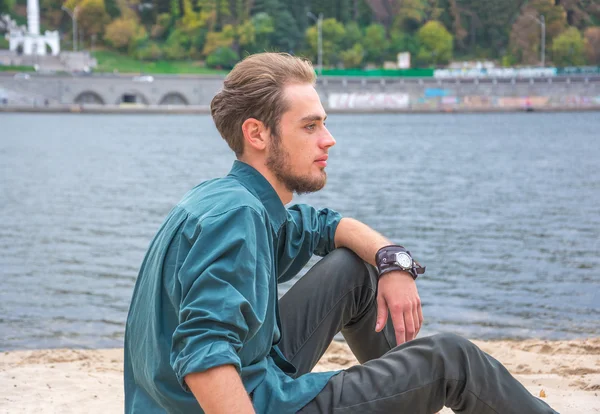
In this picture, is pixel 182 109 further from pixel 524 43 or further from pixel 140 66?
pixel 524 43

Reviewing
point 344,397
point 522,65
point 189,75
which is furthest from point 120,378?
point 522,65

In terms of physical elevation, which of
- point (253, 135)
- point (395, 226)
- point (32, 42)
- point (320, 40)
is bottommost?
point (395, 226)

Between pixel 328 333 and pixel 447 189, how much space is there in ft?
59.1

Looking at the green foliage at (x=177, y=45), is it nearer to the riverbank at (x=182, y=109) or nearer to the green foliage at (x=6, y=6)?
the riverbank at (x=182, y=109)

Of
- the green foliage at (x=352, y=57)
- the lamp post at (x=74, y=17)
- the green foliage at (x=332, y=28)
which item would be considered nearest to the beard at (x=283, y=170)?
the green foliage at (x=332, y=28)

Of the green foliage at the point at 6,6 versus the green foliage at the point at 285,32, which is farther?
the green foliage at the point at 6,6

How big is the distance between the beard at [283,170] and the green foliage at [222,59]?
286 feet

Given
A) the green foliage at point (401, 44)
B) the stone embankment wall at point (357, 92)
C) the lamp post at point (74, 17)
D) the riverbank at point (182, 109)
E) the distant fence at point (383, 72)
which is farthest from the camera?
the green foliage at point (401, 44)

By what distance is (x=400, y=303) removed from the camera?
235cm

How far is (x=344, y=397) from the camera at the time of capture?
6.47ft

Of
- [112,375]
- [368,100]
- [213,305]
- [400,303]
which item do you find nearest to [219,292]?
[213,305]

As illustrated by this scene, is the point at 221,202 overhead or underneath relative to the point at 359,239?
overhead

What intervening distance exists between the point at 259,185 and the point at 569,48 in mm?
91500

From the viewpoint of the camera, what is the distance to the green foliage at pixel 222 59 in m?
88.6
